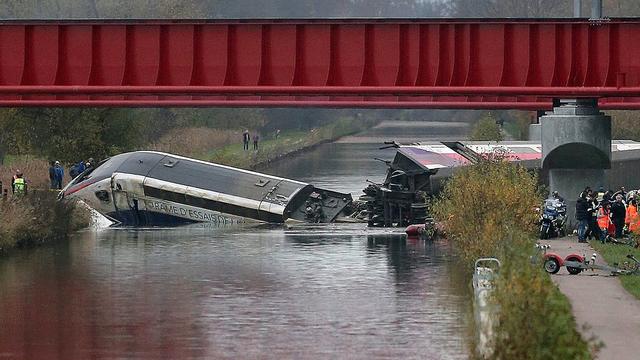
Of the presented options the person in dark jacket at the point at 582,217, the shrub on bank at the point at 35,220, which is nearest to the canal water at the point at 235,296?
the shrub on bank at the point at 35,220

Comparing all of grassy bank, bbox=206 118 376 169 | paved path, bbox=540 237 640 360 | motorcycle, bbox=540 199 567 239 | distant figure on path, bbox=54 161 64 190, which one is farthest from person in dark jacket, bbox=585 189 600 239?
grassy bank, bbox=206 118 376 169

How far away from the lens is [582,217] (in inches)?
1499

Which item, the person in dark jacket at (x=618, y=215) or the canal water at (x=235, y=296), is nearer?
the canal water at (x=235, y=296)

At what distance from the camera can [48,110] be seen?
58.1 metres

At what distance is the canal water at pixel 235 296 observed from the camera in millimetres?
23812

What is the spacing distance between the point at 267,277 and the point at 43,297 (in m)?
5.57

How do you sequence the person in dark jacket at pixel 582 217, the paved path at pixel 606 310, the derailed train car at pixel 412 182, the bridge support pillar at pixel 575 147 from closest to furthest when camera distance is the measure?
the paved path at pixel 606 310
the person in dark jacket at pixel 582 217
the bridge support pillar at pixel 575 147
the derailed train car at pixel 412 182

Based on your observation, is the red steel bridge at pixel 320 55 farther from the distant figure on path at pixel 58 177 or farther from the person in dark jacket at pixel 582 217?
the distant figure on path at pixel 58 177

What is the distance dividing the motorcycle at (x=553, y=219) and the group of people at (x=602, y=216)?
2.29 feet

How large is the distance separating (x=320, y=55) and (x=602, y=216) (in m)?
8.42

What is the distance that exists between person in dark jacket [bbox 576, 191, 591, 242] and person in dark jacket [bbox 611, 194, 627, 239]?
80cm

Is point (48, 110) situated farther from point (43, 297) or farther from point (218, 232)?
point (43, 297)

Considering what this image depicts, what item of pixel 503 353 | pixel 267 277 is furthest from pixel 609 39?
pixel 503 353

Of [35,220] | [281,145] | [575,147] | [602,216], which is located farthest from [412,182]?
[281,145]
